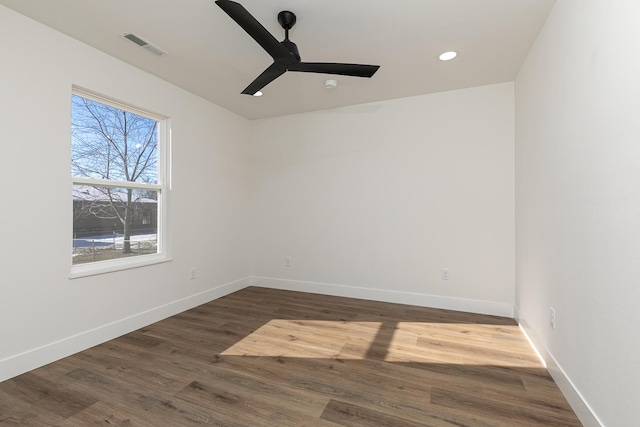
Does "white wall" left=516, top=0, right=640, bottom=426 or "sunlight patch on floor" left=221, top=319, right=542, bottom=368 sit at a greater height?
"white wall" left=516, top=0, right=640, bottom=426

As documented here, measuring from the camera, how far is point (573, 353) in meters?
1.74

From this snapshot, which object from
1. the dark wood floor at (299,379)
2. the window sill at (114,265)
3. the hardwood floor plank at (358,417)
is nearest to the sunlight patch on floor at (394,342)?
the dark wood floor at (299,379)

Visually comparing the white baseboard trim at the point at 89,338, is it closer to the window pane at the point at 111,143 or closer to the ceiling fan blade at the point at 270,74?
the window pane at the point at 111,143

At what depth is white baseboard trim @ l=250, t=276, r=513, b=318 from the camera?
3.29 m

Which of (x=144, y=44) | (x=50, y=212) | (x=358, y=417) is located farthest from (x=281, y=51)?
(x=358, y=417)

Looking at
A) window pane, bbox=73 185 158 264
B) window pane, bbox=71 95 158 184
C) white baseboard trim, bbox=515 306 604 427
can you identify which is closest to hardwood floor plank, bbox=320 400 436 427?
white baseboard trim, bbox=515 306 604 427

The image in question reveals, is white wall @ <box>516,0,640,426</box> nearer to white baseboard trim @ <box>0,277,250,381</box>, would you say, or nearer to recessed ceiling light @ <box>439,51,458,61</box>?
recessed ceiling light @ <box>439,51,458,61</box>

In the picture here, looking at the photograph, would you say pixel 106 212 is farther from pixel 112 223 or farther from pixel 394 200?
pixel 394 200

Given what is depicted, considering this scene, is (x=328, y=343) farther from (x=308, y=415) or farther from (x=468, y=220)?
(x=468, y=220)

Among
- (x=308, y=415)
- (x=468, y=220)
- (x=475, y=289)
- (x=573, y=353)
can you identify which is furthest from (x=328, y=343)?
(x=468, y=220)

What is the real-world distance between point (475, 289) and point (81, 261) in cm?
401

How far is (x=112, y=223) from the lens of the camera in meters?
2.88

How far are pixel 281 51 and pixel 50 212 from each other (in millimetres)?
2168

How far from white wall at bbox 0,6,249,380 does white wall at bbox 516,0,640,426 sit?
3531 millimetres
